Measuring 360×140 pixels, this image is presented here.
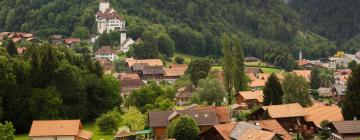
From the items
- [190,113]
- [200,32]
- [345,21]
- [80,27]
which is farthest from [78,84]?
[345,21]

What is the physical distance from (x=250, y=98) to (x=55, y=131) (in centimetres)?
2372

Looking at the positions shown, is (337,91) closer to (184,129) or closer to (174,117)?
(174,117)

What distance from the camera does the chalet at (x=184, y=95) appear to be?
64781 millimetres

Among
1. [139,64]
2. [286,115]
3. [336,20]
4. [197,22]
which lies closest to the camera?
[286,115]

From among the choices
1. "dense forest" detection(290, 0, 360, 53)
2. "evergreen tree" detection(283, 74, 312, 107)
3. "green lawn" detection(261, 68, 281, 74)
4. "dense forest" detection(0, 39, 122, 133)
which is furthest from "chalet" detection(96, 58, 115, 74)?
"dense forest" detection(290, 0, 360, 53)

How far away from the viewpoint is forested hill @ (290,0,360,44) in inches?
7079

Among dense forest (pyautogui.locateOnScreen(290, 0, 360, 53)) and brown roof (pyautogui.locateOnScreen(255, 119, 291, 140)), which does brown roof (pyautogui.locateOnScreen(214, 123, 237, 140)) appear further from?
dense forest (pyautogui.locateOnScreen(290, 0, 360, 53))

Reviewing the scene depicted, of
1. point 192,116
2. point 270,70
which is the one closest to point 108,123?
point 192,116

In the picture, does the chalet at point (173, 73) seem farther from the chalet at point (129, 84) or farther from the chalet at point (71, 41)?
the chalet at point (71, 41)

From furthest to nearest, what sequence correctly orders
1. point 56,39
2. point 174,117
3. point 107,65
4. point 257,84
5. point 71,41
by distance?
1. point 56,39
2. point 71,41
3. point 107,65
4. point 257,84
5. point 174,117

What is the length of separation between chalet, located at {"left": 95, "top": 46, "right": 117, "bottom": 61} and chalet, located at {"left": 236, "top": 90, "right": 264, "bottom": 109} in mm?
40110

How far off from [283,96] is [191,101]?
374 inches

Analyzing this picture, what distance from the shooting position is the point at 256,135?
38.0 m

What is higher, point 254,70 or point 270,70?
point 254,70
